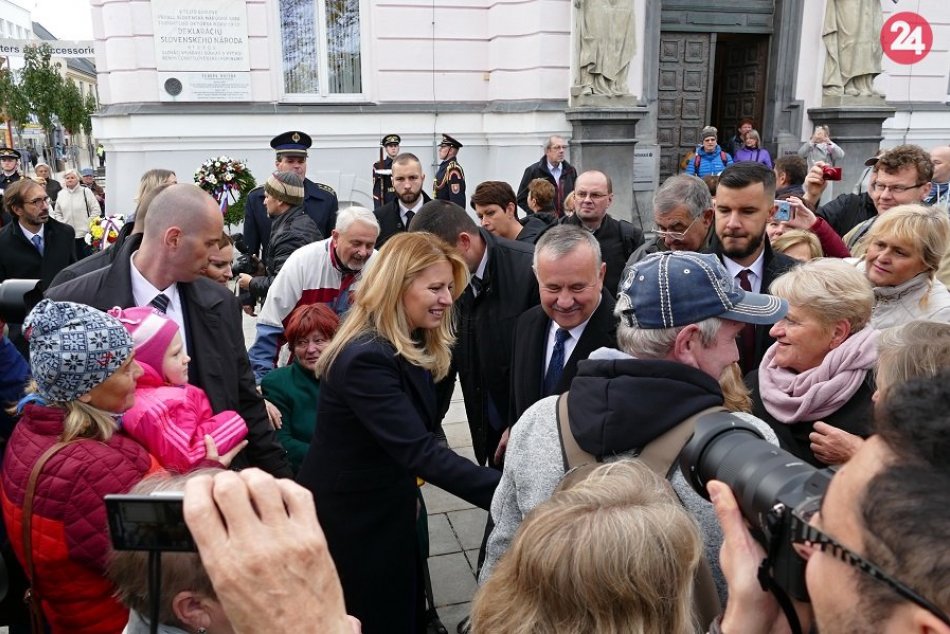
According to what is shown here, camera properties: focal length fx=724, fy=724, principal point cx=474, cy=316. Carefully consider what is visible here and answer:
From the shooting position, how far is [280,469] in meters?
2.85

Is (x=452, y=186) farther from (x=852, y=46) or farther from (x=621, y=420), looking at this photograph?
(x=852, y=46)

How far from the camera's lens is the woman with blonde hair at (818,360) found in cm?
241

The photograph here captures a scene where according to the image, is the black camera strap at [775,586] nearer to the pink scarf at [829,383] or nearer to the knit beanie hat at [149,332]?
the pink scarf at [829,383]

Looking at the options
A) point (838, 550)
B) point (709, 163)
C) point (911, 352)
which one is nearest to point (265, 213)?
point (911, 352)

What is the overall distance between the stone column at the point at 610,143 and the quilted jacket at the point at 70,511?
33.2 ft

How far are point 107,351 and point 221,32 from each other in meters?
10.2

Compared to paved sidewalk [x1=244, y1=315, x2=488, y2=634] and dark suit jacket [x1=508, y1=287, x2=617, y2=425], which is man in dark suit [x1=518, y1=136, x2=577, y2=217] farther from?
dark suit jacket [x1=508, y1=287, x2=617, y2=425]

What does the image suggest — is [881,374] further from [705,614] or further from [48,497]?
[48,497]

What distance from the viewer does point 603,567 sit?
4.14ft

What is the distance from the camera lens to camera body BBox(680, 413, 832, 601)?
1.05m

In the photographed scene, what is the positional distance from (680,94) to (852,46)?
2.82 meters

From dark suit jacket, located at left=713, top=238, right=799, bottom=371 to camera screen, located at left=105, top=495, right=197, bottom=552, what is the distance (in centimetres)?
262

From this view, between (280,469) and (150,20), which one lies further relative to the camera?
(150,20)

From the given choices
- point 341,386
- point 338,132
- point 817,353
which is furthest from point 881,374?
point 338,132
